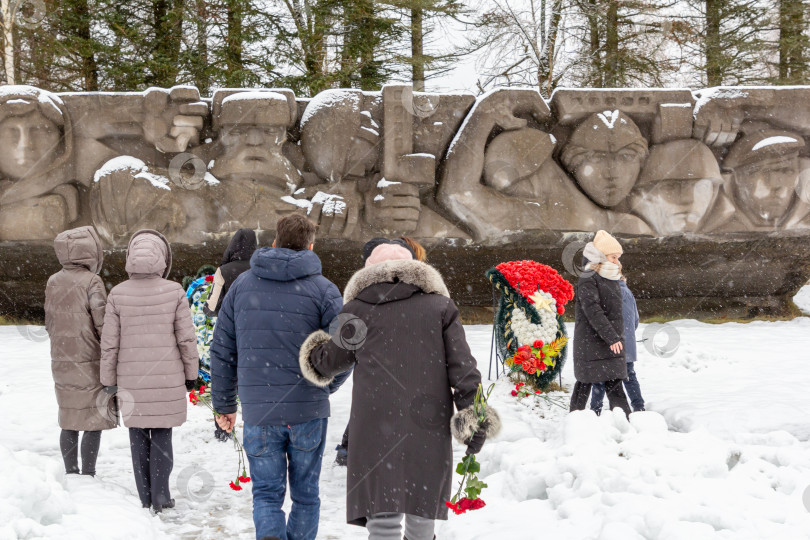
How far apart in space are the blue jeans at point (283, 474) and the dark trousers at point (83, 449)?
4.78ft

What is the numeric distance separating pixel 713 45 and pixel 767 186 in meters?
7.29

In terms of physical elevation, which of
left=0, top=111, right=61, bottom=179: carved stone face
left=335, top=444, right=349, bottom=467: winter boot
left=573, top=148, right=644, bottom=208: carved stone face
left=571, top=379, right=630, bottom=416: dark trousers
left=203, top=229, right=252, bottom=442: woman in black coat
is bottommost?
left=335, top=444, right=349, bottom=467: winter boot

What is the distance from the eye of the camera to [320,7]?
13484mm

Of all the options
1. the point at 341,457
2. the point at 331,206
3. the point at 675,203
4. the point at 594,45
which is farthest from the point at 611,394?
the point at 594,45

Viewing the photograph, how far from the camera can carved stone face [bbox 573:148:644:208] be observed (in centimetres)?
804

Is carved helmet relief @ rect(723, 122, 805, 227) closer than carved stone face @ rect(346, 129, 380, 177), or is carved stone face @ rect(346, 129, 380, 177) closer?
carved stone face @ rect(346, 129, 380, 177)

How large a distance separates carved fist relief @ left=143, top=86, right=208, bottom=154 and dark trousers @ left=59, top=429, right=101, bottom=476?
14.5 feet

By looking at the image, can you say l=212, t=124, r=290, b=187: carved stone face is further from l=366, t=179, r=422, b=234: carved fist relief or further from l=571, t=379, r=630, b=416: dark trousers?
l=571, t=379, r=630, b=416: dark trousers

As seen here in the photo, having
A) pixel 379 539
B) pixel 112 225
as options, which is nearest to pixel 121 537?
pixel 379 539

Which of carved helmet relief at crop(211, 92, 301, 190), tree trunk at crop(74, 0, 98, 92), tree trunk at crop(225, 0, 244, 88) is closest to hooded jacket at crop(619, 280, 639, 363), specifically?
carved helmet relief at crop(211, 92, 301, 190)

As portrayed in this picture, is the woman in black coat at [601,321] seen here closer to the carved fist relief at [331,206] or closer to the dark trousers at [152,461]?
the dark trousers at [152,461]

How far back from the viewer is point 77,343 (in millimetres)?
3676

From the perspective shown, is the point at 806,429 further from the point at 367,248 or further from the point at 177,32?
the point at 177,32

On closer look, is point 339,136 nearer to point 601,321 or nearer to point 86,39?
point 601,321
